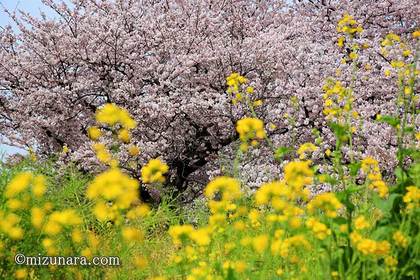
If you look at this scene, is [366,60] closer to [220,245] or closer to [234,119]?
[234,119]

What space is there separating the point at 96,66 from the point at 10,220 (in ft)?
28.9

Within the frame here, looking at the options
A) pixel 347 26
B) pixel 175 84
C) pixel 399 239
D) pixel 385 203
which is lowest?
pixel 399 239

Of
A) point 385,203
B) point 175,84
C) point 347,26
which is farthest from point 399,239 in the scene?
point 175,84

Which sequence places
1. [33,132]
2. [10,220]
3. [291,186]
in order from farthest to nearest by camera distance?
[33,132] → [10,220] → [291,186]

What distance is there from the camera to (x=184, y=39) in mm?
12141

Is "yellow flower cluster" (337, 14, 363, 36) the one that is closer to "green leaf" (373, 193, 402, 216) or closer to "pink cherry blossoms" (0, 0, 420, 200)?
"green leaf" (373, 193, 402, 216)

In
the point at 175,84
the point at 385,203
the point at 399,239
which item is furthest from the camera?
the point at 175,84

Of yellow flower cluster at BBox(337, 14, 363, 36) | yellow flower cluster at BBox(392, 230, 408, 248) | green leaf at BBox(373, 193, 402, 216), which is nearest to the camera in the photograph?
yellow flower cluster at BBox(392, 230, 408, 248)

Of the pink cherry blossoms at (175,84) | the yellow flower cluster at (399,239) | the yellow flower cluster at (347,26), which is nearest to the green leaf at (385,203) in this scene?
the yellow flower cluster at (399,239)

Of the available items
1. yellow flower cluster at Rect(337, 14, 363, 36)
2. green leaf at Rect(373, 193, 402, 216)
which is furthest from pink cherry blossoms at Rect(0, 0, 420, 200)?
green leaf at Rect(373, 193, 402, 216)

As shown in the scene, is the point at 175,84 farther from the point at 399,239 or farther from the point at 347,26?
the point at 399,239

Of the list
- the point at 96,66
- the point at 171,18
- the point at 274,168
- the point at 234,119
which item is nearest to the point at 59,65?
the point at 96,66

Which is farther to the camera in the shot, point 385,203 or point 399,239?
point 385,203

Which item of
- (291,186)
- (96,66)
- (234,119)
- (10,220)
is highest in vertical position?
(96,66)
